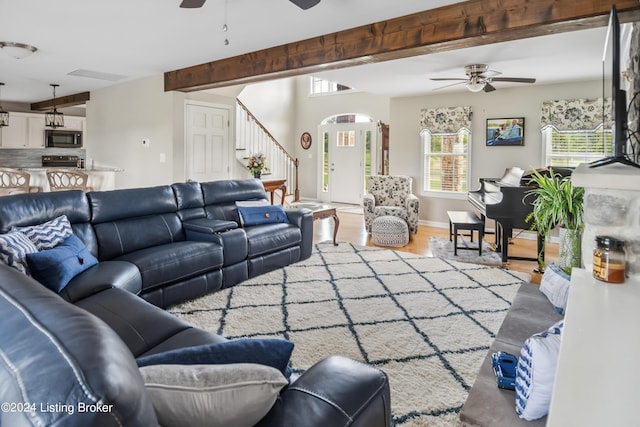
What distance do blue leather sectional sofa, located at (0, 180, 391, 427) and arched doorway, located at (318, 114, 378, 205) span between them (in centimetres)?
506

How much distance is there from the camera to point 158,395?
0.81 meters

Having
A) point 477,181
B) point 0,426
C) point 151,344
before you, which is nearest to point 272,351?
point 0,426

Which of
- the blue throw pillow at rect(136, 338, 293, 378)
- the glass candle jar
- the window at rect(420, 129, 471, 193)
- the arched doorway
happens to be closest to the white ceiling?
the window at rect(420, 129, 471, 193)

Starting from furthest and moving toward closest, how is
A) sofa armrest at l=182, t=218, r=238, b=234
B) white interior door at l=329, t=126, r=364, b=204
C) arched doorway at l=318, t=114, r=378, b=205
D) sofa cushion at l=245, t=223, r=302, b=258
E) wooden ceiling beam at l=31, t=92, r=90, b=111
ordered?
white interior door at l=329, t=126, r=364, b=204
arched doorway at l=318, t=114, r=378, b=205
wooden ceiling beam at l=31, t=92, r=90, b=111
sofa cushion at l=245, t=223, r=302, b=258
sofa armrest at l=182, t=218, r=238, b=234

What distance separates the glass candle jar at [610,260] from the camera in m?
1.87

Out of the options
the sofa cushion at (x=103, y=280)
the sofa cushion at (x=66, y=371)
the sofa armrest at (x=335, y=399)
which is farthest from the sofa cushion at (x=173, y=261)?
the sofa cushion at (x=66, y=371)

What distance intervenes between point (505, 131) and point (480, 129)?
0.41 metres

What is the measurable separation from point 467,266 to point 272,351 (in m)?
3.71

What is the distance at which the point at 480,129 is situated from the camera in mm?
6539

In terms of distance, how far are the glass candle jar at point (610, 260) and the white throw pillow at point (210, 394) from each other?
173 centimetres

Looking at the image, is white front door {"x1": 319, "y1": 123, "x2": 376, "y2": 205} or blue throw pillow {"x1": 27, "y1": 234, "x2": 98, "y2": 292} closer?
blue throw pillow {"x1": 27, "y1": 234, "x2": 98, "y2": 292}

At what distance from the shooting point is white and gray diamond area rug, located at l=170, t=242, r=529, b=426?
214 cm

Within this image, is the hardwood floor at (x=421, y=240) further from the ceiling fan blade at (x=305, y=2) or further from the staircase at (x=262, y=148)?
the ceiling fan blade at (x=305, y=2)

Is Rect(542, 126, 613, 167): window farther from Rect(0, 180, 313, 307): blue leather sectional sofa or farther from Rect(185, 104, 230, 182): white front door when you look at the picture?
Rect(185, 104, 230, 182): white front door
